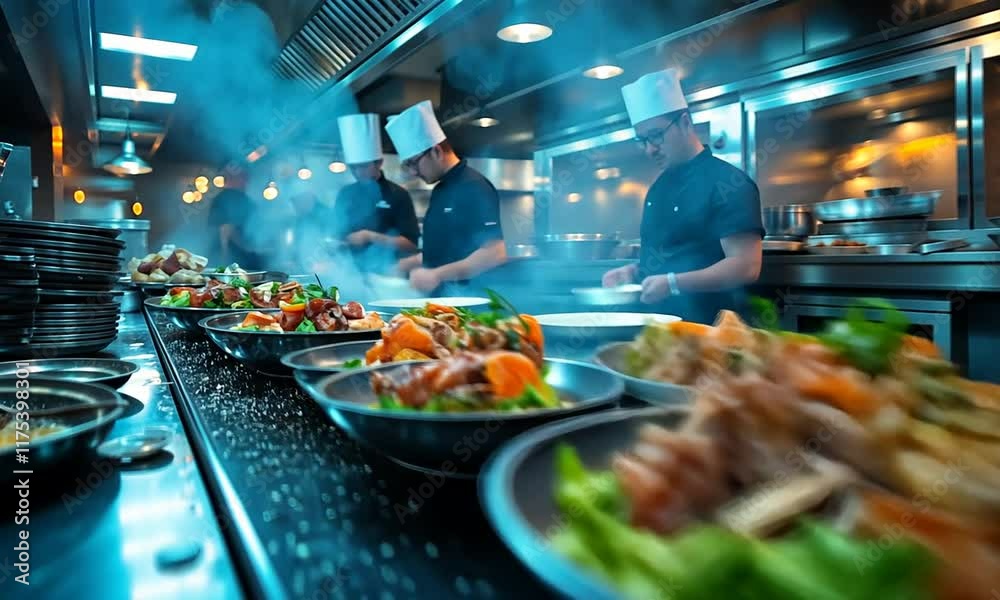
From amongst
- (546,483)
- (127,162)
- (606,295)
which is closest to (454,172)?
(606,295)

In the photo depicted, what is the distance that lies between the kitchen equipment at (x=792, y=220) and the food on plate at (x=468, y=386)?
4093mm

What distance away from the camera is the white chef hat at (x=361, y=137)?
496 cm

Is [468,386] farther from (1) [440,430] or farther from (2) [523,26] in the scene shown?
(2) [523,26]

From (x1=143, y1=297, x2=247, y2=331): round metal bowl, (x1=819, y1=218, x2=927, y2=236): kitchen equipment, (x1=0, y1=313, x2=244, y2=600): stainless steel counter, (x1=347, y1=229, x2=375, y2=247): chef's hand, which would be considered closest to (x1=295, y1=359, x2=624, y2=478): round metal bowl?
(x1=0, y1=313, x2=244, y2=600): stainless steel counter

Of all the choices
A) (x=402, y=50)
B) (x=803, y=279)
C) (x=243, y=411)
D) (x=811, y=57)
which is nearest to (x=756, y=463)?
(x=243, y=411)

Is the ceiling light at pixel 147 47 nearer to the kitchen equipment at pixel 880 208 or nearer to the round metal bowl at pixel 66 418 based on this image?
the round metal bowl at pixel 66 418

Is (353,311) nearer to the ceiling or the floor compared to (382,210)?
nearer to the floor

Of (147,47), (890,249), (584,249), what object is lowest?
(890,249)

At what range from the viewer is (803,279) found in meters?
3.57

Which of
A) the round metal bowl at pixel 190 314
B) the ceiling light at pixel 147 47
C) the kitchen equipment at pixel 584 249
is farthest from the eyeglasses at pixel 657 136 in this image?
the ceiling light at pixel 147 47

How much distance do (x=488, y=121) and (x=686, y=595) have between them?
18.9 feet

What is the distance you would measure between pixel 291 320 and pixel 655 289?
2017 mm

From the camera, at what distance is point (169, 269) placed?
11.8 feet

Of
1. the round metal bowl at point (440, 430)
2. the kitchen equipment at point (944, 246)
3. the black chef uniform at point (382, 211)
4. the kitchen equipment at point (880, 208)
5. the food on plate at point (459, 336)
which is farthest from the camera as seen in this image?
the black chef uniform at point (382, 211)
